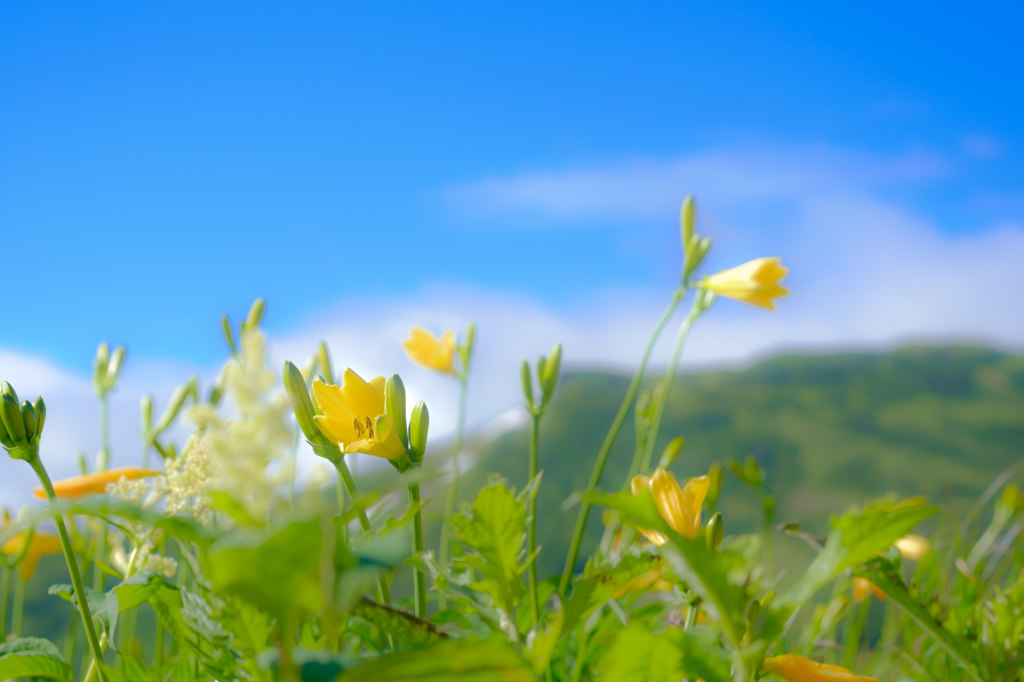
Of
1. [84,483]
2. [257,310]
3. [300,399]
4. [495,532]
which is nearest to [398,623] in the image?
[495,532]

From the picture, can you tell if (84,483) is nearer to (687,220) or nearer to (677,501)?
(677,501)

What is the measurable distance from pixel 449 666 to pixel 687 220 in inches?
34.7

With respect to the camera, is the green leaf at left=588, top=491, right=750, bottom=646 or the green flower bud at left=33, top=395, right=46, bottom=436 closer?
the green leaf at left=588, top=491, right=750, bottom=646

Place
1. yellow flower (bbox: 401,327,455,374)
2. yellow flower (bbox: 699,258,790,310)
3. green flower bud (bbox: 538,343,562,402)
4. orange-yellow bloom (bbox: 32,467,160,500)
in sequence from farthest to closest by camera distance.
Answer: yellow flower (bbox: 401,327,455,374) → yellow flower (bbox: 699,258,790,310) → green flower bud (bbox: 538,343,562,402) → orange-yellow bloom (bbox: 32,467,160,500)

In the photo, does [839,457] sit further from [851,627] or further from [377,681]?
[377,681]

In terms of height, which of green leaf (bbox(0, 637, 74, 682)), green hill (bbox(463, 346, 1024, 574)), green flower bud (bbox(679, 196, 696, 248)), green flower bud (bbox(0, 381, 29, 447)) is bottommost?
green hill (bbox(463, 346, 1024, 574))

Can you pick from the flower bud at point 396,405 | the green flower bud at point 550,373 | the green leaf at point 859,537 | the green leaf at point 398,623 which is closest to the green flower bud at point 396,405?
the flower bud at point 396,405

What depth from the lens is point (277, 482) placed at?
22cm

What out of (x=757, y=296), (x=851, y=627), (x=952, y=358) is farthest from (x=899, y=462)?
(x=757, y=296)

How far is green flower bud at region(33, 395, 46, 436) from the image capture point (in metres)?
0.52

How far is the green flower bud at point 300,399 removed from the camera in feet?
1.58

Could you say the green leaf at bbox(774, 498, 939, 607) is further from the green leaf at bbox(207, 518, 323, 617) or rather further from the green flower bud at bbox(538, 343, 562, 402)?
the green flower bud at bbox(538, 343, 562, 402)

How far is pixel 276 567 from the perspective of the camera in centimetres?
23

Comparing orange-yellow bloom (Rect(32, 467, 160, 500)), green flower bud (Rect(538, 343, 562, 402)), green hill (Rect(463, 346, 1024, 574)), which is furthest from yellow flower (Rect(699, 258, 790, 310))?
green hill (Rect(463, 346, 1024, 574))
